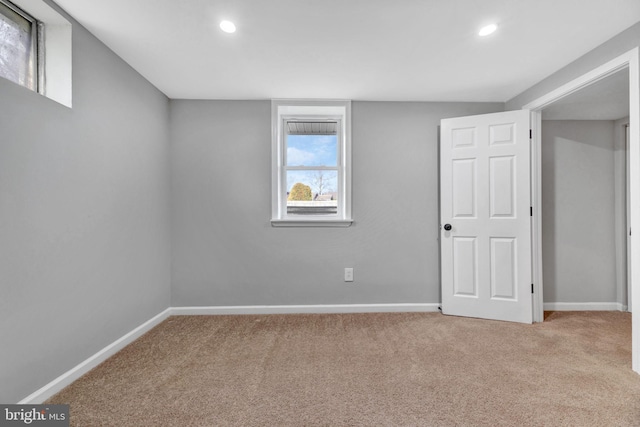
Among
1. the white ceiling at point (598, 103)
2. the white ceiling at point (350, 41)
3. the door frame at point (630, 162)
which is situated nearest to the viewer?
the white ceiling at point (350, 41)

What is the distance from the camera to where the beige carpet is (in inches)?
58.1

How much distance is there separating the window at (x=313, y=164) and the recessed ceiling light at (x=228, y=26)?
3.97 ft

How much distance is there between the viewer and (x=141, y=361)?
2.05 m

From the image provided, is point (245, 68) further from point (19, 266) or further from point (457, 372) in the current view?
point (457, 372)

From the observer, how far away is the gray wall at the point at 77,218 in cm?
145

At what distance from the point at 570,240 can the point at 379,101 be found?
2605mm

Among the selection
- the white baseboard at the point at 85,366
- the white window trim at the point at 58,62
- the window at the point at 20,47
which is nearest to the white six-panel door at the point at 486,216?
the white baseboard at the point at 85,366

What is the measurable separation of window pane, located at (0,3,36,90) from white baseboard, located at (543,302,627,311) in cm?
477

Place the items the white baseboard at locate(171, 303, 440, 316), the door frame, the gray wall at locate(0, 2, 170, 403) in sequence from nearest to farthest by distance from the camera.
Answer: the gray wall at locate(0, 2, 170, 403)
the door frame
the white baseboard at locate(171, 303, 440, 316)

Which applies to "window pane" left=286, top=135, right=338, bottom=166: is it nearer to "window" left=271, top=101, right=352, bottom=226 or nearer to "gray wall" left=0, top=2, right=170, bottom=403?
"window" left=271, top=101, right=352, bottom=226

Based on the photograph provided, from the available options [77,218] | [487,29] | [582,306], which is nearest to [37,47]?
[77,218]

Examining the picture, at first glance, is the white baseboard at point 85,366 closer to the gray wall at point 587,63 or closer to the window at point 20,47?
the window at point 20,47

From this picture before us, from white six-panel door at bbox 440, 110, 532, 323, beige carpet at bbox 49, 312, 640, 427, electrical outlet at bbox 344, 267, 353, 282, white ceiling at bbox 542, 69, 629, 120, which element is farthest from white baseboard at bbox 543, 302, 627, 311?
electrical outlet at bbox 344, 267, 353, 282

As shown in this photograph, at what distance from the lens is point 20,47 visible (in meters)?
1.64
